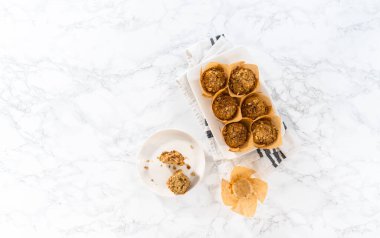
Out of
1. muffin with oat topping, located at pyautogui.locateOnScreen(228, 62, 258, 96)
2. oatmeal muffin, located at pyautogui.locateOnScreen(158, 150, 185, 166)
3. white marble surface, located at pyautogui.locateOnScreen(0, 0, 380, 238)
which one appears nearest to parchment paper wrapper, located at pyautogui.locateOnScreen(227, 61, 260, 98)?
muffin with oat topping, located at pyautogui.locateOnScreen(228, 62, 258, 96)

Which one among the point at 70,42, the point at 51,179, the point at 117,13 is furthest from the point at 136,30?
the point at 51,179

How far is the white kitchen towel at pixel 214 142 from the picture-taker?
150cm

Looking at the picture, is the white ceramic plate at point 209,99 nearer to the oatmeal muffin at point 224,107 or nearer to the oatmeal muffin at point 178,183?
the oatmeal muffin at point 224,107

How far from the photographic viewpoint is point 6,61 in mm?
1670

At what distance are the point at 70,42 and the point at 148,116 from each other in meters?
0.46

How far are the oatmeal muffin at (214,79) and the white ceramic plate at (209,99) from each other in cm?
3

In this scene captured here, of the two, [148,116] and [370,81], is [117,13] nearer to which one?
[148,116]

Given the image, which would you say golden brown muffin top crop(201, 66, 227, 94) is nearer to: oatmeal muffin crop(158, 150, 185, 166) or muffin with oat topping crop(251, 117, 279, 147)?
muffin with oat topping crop(251, 117, 279, 147)

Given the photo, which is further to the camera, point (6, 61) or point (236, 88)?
point (6, 61)

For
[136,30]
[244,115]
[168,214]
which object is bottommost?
[168,214]

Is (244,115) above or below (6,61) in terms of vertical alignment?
below

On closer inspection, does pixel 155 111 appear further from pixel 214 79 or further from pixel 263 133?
pixel 263 133

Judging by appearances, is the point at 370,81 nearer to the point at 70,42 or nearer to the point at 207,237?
the point at 207,237

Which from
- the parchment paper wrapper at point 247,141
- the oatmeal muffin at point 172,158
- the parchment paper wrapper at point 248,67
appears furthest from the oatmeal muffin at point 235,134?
the oatmeal muffin at point 172,158
